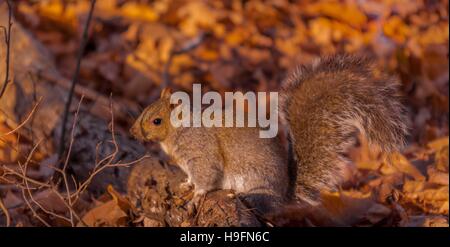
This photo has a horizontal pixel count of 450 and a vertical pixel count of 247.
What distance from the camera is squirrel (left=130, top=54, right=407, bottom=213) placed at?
3.58 meters

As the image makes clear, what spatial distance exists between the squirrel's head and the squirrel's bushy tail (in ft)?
2.17

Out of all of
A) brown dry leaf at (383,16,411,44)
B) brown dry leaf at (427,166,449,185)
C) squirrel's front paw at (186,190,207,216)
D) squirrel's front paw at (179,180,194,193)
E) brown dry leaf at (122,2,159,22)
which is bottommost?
squirrel's front paw at (186,190,207,216)

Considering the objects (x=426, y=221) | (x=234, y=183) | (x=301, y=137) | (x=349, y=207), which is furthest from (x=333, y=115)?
(x=426, y=221)

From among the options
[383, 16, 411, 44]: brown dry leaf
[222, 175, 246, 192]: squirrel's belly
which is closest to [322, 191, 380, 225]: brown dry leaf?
[222, 175, 246, 192]: squirrel's belly

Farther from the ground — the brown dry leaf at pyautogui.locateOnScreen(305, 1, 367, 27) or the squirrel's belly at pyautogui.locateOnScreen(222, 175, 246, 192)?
the brown dry leaf at pyautogui.locateOnScreen(305, 1, 367, 27)

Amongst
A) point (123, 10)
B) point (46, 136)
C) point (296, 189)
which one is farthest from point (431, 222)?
point (123, 10)

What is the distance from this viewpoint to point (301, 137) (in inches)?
147

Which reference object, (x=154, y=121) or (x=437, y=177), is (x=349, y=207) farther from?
(x=154, y=121)

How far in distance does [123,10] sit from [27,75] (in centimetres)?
310

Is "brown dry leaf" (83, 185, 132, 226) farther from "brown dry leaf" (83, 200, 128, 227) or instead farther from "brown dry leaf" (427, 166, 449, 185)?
"brown dry leaf" (427, 166, 449, 185)

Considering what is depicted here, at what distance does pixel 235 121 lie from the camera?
367 centimetres

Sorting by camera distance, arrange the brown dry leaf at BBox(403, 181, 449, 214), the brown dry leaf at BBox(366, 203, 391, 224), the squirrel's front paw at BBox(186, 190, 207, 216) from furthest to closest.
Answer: the brown dry leaf at BBox(403, 181, 449, 214) → the brown dry leaf at BBox(366, 203, 391, 224) → the squirrel's front paw at BBox(186, 190, 207, 216)

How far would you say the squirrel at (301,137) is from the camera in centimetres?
358

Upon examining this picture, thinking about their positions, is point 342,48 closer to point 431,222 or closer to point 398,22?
point 398,22
